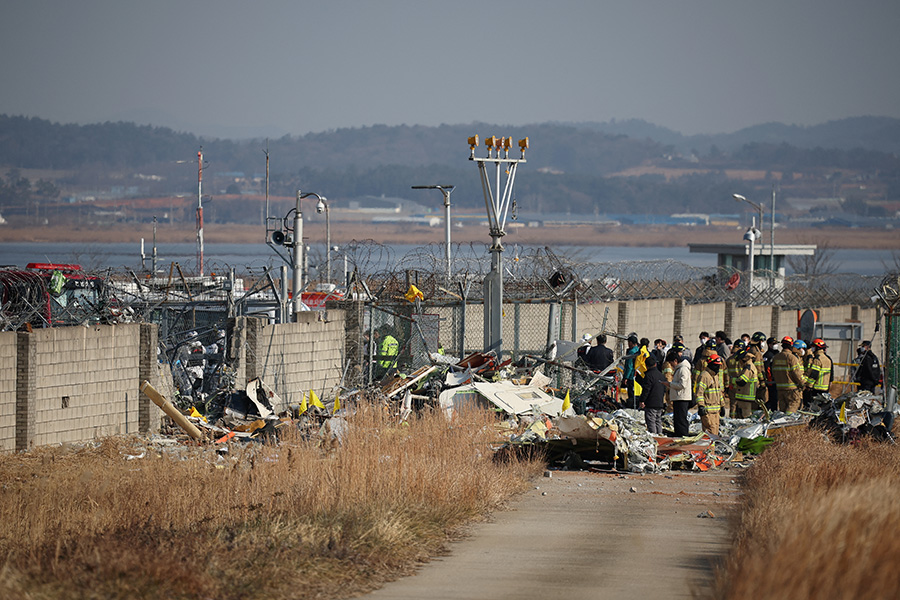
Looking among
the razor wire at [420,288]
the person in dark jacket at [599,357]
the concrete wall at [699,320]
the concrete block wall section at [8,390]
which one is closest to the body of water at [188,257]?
the razor wire at [420,288]

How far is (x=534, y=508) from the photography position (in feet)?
35.5

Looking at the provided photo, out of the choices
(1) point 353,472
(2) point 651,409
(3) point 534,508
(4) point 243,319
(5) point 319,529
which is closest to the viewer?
(5) point 319,529

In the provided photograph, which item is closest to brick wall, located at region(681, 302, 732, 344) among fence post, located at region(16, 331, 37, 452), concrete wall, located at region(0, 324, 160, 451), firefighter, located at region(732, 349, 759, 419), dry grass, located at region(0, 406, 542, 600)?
firefighter, located at region(732, 349, 759, 419)

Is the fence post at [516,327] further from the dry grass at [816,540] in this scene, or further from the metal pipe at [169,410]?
the dry grass at [816,540]

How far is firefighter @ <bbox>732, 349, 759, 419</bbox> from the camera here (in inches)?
708

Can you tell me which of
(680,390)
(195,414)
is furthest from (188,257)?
(680,390)

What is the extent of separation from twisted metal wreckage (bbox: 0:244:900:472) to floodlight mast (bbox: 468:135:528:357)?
0.50m

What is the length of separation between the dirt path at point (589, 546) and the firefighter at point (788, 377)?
6.08 meters

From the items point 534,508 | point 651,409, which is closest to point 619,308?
point 651,409

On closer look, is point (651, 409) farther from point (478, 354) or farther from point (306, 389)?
point (306, 389)

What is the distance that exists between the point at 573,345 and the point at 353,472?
10159mm

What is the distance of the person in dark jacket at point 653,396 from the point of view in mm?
15234

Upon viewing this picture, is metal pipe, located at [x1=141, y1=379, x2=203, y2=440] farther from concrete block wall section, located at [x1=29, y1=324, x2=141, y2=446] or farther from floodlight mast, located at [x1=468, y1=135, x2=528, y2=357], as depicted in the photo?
floodlight mast, located at [x1=468, y1=135, x2=528, y2=357]

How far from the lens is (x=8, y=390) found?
44.8 ft
